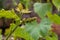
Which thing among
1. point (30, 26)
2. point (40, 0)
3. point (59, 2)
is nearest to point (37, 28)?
point (30, 26)

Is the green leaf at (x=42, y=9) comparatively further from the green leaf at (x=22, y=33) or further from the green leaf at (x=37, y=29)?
the green leaf at (x=22, y=33)

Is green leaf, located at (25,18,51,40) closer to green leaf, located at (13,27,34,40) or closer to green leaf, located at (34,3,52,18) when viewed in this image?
green leaf, located at (13,27,34,40)

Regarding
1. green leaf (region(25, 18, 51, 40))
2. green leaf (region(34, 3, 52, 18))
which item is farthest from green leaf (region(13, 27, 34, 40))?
green leaf (region(34, 3, 52, 18))

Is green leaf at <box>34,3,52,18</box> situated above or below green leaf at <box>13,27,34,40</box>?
below

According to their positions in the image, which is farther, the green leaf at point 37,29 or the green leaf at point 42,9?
the green leaf at point 42,9

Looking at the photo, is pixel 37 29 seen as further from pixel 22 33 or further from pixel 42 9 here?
pixel 42 9

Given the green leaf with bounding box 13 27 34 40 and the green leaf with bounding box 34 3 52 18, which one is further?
the green leaf with bounding box 34 3 52 18

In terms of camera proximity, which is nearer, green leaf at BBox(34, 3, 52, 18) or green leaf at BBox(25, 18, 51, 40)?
green leaf at BBox(25, 18, 51, 40)

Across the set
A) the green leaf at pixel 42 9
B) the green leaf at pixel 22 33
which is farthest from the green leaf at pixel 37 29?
the green leaf at pixel 42 9

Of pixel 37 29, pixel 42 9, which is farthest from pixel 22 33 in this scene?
pixel 42 9

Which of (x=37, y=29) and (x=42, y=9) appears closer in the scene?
(x=37, y=29)

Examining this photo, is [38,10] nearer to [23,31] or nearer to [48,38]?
[48,38]
